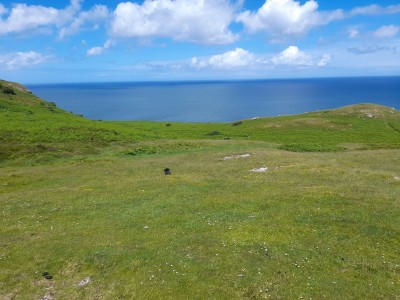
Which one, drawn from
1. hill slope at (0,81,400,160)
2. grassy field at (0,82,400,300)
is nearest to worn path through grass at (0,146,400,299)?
grassy field at (0,82,400,300)

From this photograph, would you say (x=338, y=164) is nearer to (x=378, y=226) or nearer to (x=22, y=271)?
(x=378, y=226)

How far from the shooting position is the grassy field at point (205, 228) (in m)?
20.0

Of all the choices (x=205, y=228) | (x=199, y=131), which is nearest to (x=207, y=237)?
(x=205, y=228)

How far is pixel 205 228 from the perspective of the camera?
2706 centimetres

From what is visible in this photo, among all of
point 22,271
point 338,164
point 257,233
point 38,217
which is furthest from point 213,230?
point 338,164

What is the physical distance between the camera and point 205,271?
2098 cm

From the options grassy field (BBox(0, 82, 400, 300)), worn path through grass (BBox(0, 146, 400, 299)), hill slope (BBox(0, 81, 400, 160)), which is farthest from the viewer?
hill slope (BBox(0, 81, 400, 160))

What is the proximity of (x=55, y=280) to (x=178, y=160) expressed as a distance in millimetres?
39886

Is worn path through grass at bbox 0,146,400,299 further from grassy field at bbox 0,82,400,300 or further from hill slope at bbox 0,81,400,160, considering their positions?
hill slope at bbox 0,81,400,160

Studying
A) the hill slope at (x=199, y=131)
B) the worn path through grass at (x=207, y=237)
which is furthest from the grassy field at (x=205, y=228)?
A: the hill slope at (x=199, y=131)

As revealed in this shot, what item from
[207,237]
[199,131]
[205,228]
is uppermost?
[207,237]

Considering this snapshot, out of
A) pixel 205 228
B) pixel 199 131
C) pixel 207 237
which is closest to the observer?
pixel 207 237

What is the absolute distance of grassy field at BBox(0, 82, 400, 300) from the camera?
1998 cm

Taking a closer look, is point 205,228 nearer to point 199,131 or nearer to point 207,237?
point 207,237
